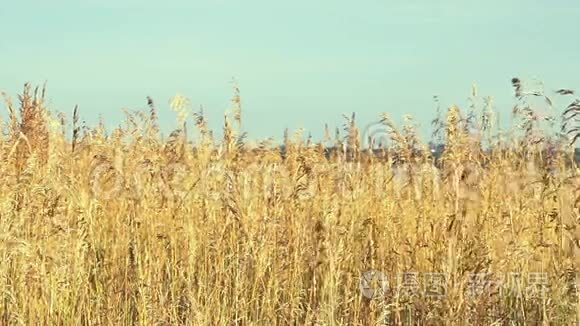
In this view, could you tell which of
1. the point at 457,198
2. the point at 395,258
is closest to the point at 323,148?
the point at 395,258

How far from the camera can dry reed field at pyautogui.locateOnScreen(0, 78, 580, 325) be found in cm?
367

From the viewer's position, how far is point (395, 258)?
169 inches

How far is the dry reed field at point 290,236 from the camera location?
367 centimetres

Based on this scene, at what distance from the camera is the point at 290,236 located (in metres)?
4.49

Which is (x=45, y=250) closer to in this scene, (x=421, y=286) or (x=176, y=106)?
(x=176, y=106)

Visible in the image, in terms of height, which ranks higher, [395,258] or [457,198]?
[457,198]

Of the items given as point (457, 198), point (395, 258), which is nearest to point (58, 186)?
point (395, 258)

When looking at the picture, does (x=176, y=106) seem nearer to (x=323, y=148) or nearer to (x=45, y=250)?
(x=323, y=148)

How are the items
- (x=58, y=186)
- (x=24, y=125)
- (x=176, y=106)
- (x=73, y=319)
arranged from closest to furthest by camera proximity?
1. (x=73, y=319)
2. (x=58, y=186)
3. (x=176, y=106)
4. (x=24, y=125)

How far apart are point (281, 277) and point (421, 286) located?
750 millimetres

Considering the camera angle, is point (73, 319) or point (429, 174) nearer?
point (73, 319)

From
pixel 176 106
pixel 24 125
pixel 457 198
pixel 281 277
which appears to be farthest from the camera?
pixel 24 125

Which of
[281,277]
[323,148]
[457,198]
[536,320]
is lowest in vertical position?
[536,320]

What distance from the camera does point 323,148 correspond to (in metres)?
5.65
